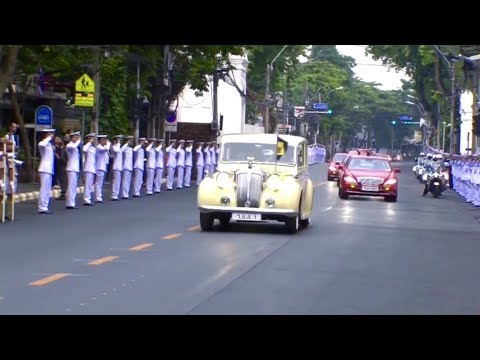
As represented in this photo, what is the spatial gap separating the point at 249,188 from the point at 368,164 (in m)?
16.4

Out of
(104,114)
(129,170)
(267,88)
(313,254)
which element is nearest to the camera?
(313,254)

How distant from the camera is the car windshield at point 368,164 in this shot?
35.9m

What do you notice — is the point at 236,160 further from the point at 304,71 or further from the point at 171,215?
the point at 304,71

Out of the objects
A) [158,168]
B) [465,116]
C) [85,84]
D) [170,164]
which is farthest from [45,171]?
[465,116]

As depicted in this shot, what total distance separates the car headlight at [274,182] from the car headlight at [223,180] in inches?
30.4

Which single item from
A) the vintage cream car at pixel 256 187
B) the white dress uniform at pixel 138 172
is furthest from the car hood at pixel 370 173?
the vintage cream car at pixel 256 187

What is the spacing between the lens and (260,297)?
12312 millimetres

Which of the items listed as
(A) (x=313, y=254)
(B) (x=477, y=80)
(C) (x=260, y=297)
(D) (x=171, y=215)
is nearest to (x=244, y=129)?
(B) (x=477, y=80)

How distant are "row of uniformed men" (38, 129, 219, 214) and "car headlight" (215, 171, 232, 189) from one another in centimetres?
534

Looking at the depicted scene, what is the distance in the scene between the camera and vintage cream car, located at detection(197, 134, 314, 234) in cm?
2047

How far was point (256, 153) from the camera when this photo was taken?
22109 millimetres

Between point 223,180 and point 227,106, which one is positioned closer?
point 223,180

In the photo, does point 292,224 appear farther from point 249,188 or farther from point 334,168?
point 334,168
